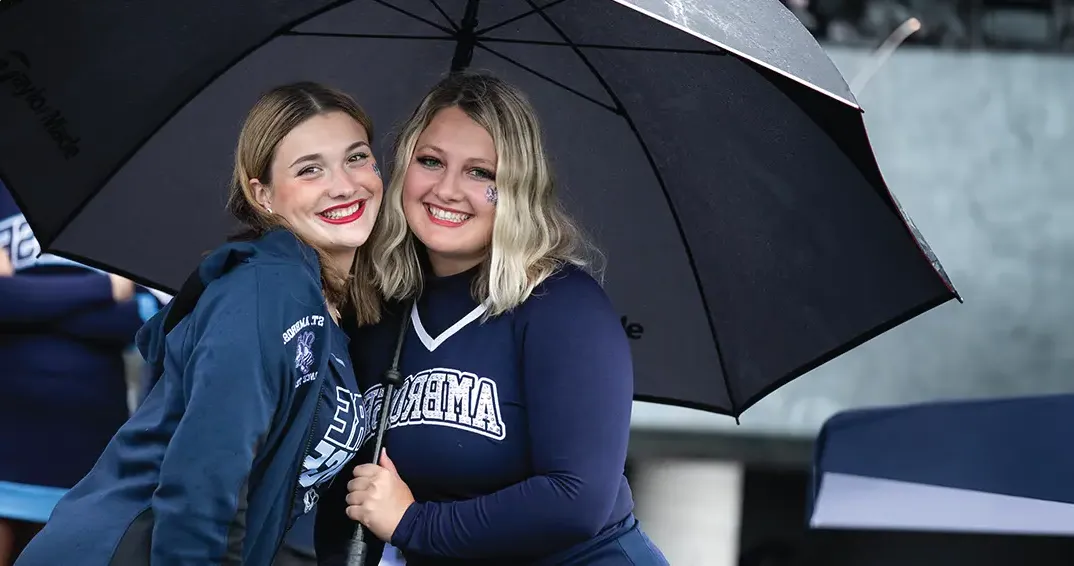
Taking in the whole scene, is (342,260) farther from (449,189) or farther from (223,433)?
(223,433)

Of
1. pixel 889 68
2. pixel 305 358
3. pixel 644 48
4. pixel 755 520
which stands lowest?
pixel 755 520

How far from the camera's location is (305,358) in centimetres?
285

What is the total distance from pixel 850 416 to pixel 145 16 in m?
2.19

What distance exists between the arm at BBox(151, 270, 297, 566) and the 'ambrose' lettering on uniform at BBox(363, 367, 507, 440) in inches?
16.8

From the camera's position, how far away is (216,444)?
2650mm

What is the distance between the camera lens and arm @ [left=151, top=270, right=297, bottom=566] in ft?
8.66

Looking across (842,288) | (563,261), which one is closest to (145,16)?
(563,261)

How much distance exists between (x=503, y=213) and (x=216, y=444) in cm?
84

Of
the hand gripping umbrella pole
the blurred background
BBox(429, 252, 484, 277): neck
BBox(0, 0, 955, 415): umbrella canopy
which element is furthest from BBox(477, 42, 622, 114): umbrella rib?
the blurred background

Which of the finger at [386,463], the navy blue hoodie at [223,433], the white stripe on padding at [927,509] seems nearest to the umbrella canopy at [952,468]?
the white stripe on padding at [927,509]

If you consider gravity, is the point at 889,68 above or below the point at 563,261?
above

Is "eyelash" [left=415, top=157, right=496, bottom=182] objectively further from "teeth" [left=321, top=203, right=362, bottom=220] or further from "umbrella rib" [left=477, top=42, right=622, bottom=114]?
"umbrella rib" [left=477, top=42, right=622, bottom=114]

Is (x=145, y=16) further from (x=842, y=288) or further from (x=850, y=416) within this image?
(x=850, y=416)

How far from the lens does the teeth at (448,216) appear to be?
3.26 metres
